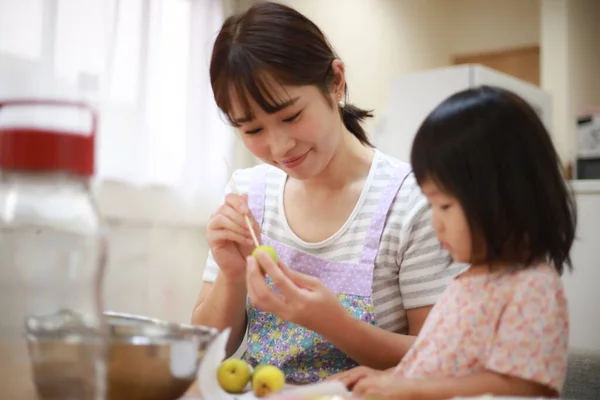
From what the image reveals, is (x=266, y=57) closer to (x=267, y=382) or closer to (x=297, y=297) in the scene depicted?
(x=297, y=297)

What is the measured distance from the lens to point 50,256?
0.59 metres

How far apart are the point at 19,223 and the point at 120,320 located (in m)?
0.32

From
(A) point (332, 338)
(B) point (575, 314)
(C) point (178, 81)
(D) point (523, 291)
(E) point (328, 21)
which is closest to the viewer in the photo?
(D) point (523, 291)

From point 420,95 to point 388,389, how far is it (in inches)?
109

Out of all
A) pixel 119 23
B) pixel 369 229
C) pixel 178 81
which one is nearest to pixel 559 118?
pixel 178 81

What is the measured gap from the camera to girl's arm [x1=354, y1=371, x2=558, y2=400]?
74cm

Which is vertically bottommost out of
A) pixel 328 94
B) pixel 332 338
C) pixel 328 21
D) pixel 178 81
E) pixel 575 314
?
pixel 575 314

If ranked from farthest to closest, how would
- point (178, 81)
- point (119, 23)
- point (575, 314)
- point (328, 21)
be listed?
point (328, 21) → point (575, 314) → point (178, 81) → point (119, 23)

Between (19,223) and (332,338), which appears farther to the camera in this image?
(332,338)

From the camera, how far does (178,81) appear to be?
2.86 m

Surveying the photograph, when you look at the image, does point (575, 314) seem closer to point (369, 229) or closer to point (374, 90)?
point (374, 90)

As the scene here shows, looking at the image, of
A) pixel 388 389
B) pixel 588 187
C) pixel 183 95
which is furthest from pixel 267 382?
pixel 588 187

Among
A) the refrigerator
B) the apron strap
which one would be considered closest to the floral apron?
the apron strap

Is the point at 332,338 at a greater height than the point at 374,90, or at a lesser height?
lesser
